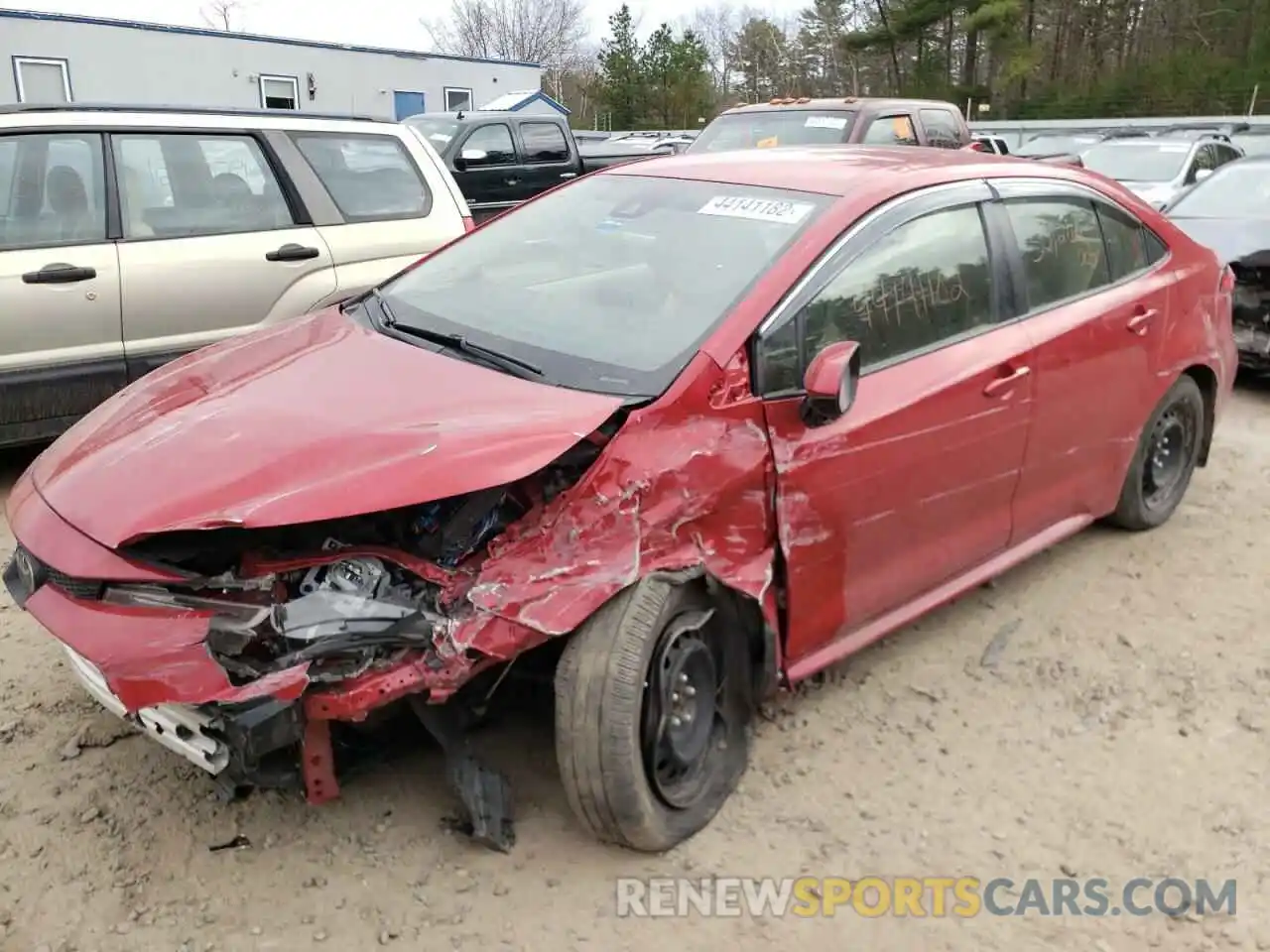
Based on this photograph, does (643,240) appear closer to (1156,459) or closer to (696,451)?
(696,451)

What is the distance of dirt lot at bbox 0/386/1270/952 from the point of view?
8.29 feet

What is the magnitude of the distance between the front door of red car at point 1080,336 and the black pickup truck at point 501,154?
7.68 metres

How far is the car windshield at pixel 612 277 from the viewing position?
9.52 feet

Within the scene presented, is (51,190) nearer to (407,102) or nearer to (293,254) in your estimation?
(293,254)

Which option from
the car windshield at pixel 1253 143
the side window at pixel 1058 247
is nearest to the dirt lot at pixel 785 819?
the side window at pixel 1058 247

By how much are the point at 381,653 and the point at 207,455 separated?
63 cm

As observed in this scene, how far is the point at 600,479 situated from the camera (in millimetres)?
2588

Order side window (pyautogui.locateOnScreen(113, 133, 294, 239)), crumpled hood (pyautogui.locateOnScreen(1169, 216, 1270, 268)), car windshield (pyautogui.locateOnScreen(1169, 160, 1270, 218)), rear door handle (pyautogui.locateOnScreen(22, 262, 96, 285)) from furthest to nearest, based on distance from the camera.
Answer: car windshield (pyautogui.locateOnScreen(1169, 160, 1270, 218)) < crumpled hood (pyautogui.locateOnScreen(1169, 216, 1270, 268)) < side window (pyautogui.locateOnScreen(113, 133, 294, 239)) < rear door handle (pyautogui.locateOnScreen(22, 262, 96, 285))

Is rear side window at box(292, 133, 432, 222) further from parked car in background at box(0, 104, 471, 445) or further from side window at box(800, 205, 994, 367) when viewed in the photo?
side window at box(800, 205, 994, 367)

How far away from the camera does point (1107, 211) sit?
4152 millimetres

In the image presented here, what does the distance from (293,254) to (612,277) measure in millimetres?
2872

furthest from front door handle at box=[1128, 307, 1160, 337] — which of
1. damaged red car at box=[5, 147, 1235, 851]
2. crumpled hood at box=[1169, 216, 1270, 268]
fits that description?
crumpled hood at box=[1169, 216, 1270, 268]

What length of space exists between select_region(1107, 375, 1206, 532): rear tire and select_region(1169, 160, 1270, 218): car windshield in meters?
3.80

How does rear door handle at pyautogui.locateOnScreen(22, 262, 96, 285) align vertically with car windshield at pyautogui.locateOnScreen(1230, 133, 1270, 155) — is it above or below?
below
